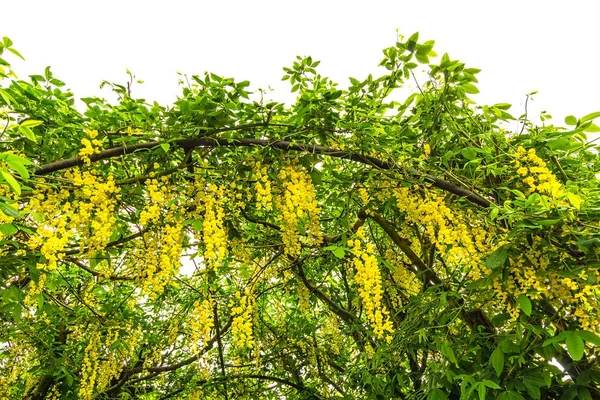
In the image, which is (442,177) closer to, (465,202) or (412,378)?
(465,202)

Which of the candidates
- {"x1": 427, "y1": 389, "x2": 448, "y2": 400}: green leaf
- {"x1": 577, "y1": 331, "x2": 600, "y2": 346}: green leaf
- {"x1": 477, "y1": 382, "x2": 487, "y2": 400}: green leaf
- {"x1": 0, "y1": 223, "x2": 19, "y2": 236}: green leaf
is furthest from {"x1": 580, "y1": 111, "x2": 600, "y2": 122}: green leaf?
{"x1": 0, "y1": 223, "x2": 19, "y2": 236}: green leaf

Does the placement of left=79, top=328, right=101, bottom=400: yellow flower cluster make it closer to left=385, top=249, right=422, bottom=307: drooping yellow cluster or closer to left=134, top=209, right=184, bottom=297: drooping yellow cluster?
Answer: left=134, top=209, right=184, bottom=297: drooping yellow cluster

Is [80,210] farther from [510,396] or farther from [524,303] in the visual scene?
[510,396]

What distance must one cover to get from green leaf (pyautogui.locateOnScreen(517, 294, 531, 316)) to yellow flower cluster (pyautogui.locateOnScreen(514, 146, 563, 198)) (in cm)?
49

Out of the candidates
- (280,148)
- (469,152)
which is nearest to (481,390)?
(469,152)

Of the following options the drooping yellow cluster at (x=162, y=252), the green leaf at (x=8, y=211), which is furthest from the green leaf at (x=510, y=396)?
the green leaf at (x=8, y=211)

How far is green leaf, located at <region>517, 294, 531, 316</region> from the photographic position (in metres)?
2.05

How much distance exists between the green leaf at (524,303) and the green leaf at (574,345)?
8.2 inches

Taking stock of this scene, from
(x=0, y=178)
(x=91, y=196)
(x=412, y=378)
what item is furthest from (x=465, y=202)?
(x=0, y=178)

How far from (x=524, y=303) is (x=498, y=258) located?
0.24 meters

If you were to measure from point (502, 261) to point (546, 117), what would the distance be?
3.60 ft

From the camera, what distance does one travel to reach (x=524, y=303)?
2078mm

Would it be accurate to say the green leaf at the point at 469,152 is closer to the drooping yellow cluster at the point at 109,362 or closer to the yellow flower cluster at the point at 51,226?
the yellow flower cluster at the point at 51,226

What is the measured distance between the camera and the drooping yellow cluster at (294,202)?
8.75ft
